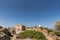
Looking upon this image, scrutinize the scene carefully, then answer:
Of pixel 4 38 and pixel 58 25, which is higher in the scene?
pixel 58 25

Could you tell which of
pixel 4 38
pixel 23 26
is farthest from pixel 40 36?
pixel 23 26

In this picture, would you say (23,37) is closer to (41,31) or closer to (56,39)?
(41,31)

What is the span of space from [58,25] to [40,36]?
2994cm

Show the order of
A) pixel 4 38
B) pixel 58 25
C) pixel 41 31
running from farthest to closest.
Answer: pixel 58 25 < pixel 41 31 < pixel 4 38

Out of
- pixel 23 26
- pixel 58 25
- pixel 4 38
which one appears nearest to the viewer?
pixel 4 38

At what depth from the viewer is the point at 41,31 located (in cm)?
2894

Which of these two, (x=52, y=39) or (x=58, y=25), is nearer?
(x=52, y=39)

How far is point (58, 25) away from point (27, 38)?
3091 cm

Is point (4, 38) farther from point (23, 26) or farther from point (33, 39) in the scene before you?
point (23, 26)

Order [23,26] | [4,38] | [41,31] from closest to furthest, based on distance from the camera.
Answer: [4,38], [41,31], [23,26]

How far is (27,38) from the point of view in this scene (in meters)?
27.8

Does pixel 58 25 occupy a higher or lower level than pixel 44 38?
higher

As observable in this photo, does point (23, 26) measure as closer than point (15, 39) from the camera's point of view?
No

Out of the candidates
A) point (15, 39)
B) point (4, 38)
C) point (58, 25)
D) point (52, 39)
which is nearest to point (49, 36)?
point (52, 39)
